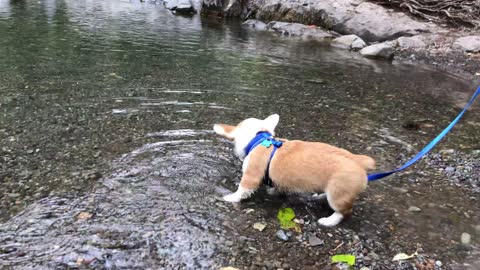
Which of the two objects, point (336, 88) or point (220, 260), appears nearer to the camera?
point (220, 260)

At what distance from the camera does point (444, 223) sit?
12.6 ft

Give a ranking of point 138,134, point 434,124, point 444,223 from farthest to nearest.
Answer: point 434,124
point 138,134
point 444,223

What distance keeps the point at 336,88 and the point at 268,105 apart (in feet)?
7.82

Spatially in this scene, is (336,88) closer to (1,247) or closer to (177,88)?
(177,88)

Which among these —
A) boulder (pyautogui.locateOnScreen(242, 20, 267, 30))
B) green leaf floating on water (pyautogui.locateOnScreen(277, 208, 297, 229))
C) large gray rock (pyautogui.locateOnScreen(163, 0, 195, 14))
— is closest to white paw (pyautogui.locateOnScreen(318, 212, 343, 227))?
green leaf floating on water (pyautogui.locateOnScreen(277, 208, 297, 229))

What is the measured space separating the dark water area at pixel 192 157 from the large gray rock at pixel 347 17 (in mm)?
5680

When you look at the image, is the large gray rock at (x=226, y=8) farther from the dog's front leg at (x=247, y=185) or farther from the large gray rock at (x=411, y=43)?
the dog's front leg at (x=247, y=185)

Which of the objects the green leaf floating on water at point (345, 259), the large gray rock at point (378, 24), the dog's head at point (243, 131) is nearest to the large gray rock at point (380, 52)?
the large gray rock at point (378, 24)

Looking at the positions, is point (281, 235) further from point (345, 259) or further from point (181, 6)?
point (181, 6)

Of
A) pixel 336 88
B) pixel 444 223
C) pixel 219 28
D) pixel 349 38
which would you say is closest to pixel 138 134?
pixel 444 223

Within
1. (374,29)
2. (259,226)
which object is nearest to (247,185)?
(259,226)

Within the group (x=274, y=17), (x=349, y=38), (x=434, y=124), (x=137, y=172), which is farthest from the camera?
(x=274, y=17)

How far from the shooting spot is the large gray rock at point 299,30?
17406 mm

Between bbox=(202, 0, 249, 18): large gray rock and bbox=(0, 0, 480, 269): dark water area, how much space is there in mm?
12999
